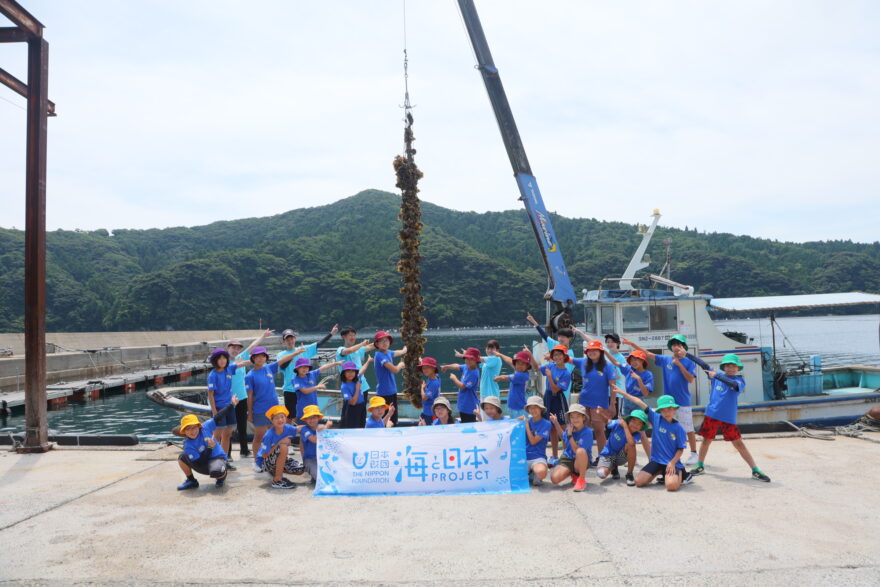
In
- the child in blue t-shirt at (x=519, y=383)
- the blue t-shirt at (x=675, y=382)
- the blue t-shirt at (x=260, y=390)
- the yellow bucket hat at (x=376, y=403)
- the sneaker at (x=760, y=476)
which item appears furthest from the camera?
the child in blue t-shirt at (x=519, y=383)

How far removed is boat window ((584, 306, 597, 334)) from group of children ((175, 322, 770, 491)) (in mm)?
3824

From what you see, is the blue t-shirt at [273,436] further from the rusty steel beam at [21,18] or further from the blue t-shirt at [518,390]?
the rusty steel beam at [21,18]

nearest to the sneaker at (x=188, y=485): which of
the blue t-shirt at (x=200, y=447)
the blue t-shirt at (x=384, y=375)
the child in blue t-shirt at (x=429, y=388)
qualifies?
the blue t-shirt at (x=200, y=447)

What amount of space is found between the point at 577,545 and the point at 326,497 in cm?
272

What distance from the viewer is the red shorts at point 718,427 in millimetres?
6473

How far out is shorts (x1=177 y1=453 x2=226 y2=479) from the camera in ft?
20.6

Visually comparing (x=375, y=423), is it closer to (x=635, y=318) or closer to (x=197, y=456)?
(x=197, y=456)

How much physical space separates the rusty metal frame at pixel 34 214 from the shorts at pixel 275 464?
13.9 ft

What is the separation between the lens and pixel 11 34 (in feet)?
27.1

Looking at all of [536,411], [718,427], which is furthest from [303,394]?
[718,427]

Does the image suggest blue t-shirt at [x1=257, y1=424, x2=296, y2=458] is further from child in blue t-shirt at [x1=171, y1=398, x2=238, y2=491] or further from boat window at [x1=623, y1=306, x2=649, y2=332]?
boat window at [x1=623, y1=306, x2=649, y2=332]

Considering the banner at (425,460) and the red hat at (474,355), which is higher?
the red hat at (474,355)

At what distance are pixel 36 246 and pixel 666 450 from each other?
29.3 ft

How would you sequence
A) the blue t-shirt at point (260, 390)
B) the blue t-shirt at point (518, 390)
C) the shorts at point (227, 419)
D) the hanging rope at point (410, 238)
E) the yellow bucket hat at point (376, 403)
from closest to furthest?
the yellow bucket hat at point (376, 403) → the shorts at point (227, 419) → the blue t-shirt at point (260, 390) → the blue t-shirt at point (518, 390) → the hanging rope at point (410, 238)
